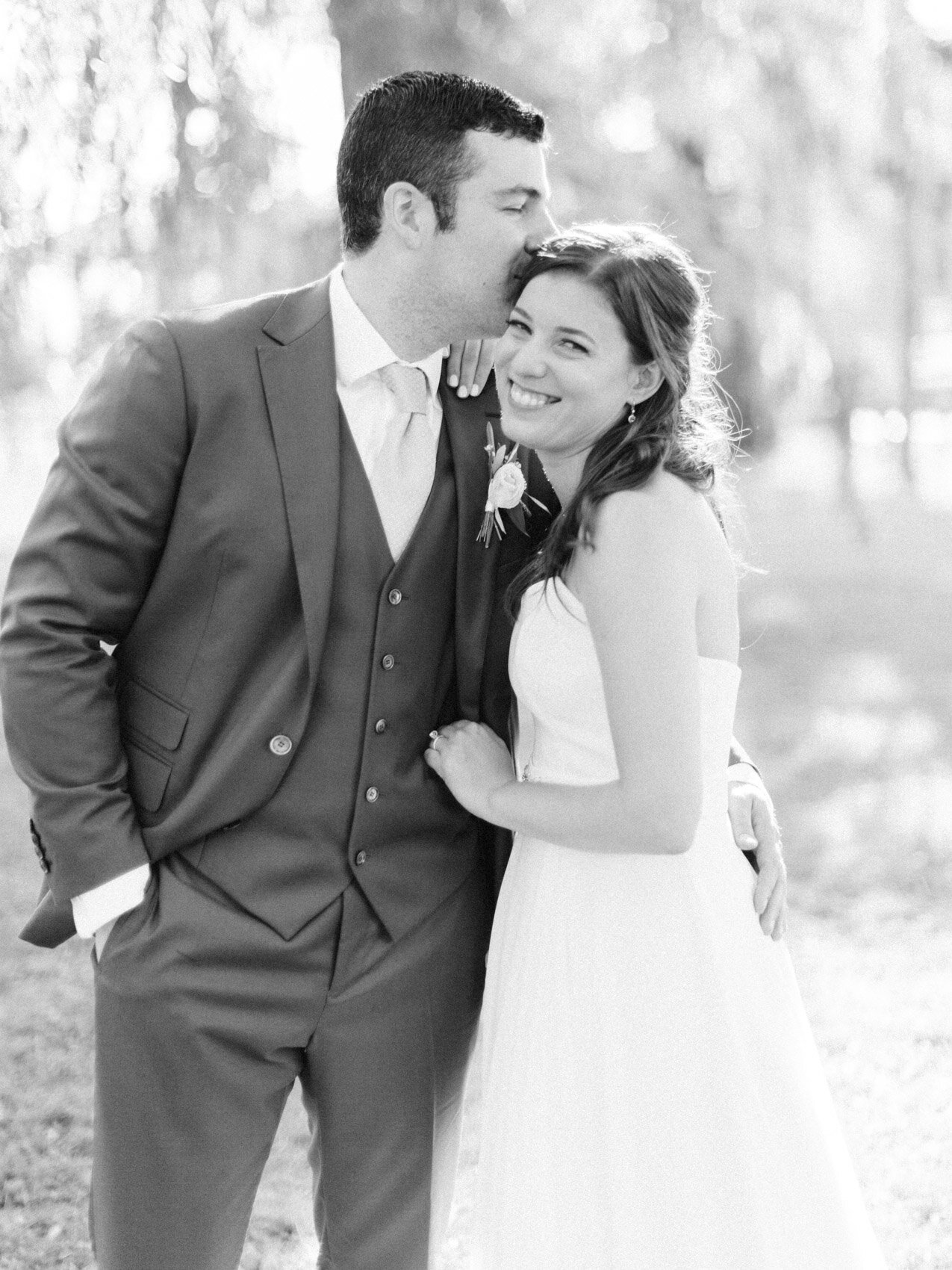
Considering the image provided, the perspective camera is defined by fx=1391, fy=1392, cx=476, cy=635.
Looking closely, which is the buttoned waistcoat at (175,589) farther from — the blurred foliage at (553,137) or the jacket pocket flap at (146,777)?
the blurred foliage at (553,137)

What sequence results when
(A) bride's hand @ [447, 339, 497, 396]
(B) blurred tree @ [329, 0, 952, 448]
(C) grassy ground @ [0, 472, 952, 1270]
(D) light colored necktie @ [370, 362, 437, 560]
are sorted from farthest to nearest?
(B) blurred tree @ [329, 0, 952, 448] → (C) grassy ground @ [0, 472, 952, 1270] → (A) bride's hand @ [447, 339, 497, 396] → (D) light colored necktie @ [370, 362, 437, 560]

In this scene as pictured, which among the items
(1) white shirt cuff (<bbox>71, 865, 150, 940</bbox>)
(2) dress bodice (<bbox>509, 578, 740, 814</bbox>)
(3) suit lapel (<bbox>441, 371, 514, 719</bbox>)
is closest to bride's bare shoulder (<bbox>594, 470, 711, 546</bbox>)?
(2) dress bodice (<bbox>509, 578, 740, 814</bbox>)

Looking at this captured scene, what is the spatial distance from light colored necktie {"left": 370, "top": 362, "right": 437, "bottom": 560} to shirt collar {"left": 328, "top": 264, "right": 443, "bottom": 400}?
0.02m

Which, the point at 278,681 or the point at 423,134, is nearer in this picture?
the point at 278,681

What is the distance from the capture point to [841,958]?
489cm

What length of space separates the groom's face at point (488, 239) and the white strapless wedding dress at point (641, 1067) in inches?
Result: 18.1

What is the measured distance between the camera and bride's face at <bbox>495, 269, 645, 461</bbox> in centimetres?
201

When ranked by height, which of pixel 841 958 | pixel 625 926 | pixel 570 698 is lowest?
pixel 841 958

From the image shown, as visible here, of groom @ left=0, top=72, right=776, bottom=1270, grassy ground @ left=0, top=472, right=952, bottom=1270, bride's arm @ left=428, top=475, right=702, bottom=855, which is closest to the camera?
bride's arm @ left=428, top=475, right=702, bottom=855

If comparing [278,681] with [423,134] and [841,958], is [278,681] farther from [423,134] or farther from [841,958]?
[841,958]

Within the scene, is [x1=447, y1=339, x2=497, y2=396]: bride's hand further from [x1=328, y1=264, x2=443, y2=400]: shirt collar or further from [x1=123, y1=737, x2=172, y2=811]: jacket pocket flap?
[x1=123, y1=737, x2=172, y2=811]: jacket pocket flap

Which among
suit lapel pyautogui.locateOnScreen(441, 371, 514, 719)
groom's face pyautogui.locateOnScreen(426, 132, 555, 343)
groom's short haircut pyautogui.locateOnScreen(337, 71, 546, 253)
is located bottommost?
suit lapel pyautogui.locateOnScreen(441, 371, 514, 719)

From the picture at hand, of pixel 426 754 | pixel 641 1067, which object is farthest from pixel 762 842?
pixel 426 754

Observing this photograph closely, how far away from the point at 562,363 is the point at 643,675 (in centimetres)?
48
